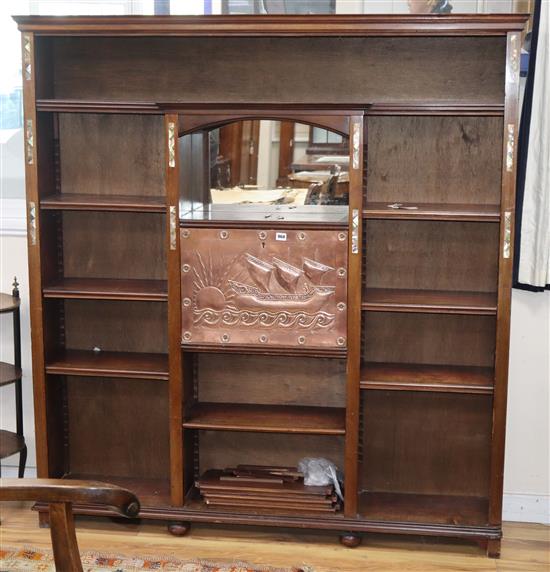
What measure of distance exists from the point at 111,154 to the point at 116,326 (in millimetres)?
700

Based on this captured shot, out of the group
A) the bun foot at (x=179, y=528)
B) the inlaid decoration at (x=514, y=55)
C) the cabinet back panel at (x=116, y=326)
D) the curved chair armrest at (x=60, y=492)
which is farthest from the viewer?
the cabinet back panel at (x=116, y=326)

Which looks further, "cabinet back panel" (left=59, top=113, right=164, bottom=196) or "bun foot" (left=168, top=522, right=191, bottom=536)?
"cabinet back panel" (left=59, top=113, right=164, bottom=196)

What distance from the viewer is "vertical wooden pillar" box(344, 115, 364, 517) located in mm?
3320

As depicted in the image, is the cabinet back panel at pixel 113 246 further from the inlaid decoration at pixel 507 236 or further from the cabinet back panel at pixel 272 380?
the inlaid decoration at pixel 507 236

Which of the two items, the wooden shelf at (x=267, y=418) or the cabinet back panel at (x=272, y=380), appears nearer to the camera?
the wooden shelf at (x=267, y=418)

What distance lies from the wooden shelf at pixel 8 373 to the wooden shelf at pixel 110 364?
175 millimetres

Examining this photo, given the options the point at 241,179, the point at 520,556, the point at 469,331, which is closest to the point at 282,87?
the point at 241,179

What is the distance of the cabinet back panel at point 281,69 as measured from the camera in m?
3.55

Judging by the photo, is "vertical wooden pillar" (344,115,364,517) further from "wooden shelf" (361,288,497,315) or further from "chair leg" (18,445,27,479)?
"chair leg" (18,445,27,479)

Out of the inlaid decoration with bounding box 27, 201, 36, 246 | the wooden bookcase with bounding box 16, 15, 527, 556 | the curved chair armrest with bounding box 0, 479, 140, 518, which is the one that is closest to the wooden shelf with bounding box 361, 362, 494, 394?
the wooden bookcase with bounding box 16, 15, 527, 556

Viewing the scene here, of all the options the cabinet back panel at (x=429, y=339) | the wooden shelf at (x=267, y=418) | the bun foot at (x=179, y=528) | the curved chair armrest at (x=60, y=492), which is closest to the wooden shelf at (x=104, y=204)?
the wooden shelf at (x=267, y=418)

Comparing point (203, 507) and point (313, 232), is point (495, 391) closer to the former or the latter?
point (313, 232)

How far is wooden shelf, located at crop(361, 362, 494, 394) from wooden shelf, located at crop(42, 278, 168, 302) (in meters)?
0.84

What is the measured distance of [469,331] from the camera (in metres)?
3.70
